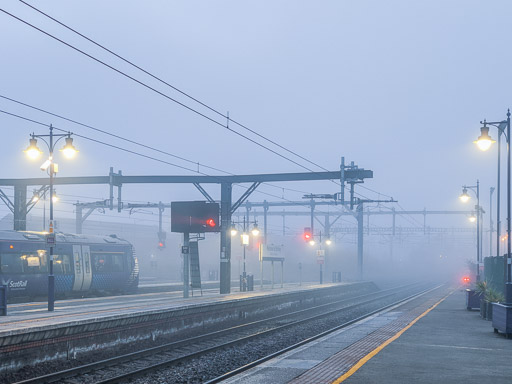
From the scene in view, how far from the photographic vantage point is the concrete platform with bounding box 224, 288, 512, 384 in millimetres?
12781

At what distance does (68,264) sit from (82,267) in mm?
1159

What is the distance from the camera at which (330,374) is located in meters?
13.1

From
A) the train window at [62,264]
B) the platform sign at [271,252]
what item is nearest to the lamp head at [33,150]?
the train window at [62,264]

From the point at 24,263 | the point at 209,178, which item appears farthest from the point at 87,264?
the point at 209,178

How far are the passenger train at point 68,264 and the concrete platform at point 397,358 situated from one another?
632 inches

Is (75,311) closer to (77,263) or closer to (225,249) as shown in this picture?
(77,263)

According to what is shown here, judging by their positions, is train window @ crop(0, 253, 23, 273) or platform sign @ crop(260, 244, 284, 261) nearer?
train window @ crop(0, 253, 23, 273)

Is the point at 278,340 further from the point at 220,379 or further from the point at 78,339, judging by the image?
the point at 220,379

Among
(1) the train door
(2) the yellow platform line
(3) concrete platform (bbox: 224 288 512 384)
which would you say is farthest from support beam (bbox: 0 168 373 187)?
(2) the yellow platform line

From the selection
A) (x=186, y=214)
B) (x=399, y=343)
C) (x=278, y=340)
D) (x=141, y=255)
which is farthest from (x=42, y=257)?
(x=141, y=255)

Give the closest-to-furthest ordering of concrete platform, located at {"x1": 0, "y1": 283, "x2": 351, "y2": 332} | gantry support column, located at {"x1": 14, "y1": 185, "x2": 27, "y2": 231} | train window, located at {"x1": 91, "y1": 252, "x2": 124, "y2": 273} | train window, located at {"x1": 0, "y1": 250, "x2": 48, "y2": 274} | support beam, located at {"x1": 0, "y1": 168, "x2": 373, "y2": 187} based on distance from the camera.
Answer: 1. concrete platform, located at {"x1": 0, "y1": 283, "x2": 351, "y2": 332}
2. train window, located at {"x1": 0, "y1": 250, "x2": 48, "y2": 274}
3. train window, located at {"x1": 91, "y1": 252, "x2": 124, "y2": 273}
4. support beam, located at {"x1": 0, "y1": 168, "x2": 373, "y2": 187}
5. gantry support column, located at {"x1": 14, "y1": 185, "x2": 27, "y2": 231}

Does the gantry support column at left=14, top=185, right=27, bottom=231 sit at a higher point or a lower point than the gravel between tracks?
higher

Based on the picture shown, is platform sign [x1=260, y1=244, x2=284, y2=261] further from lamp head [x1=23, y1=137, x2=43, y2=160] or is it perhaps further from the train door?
lamp head [x1=23, y1=137, x2=43, y2=160]

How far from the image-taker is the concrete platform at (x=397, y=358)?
41.9 feet
